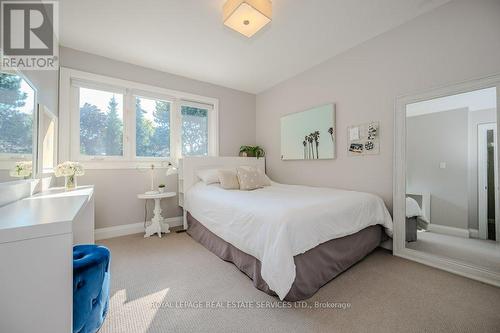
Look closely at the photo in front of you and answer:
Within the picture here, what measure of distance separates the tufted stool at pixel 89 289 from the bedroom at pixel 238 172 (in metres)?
0.01

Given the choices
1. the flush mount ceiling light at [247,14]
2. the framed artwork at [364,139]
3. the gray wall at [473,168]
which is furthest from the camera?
the framed artwork at [364,139]

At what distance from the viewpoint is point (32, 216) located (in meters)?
0.89

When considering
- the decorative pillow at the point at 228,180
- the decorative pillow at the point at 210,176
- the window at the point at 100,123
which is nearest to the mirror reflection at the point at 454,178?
the decorative pillow at the point at 228,180

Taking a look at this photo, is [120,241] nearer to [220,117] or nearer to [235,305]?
[235,305]

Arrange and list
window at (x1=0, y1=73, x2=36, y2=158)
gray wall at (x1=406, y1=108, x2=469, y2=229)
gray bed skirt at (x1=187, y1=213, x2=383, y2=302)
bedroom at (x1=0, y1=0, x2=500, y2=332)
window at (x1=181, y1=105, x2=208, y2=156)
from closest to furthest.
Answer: window at (x1=0, y1=73, x2=36, y2=158) < bedroom at (x1=0, y1=0, x2=500, y2=332) < gray bed skirt at (x1=187, y1=213, x2=383, y2=302) < gray wall at (x1=406, y1=108, x2=469, y2=229) < window at (x1=181, y1=105, x2=208, y2=156)

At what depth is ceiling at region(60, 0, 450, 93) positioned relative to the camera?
200 cm

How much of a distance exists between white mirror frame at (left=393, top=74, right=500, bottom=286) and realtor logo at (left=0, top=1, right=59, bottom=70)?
3.36 metres

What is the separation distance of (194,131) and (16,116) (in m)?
2.50

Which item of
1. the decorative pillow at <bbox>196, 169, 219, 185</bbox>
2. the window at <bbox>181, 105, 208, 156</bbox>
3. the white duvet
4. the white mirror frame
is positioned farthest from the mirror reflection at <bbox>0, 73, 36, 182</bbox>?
the white mirror frame

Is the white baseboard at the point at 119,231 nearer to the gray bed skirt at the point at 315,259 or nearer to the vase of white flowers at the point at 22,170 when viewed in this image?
the gray bed skirt at the point at 315,259

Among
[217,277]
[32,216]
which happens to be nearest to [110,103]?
[32,216]

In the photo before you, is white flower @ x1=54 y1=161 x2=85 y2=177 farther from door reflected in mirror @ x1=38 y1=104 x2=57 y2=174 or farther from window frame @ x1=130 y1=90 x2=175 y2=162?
window frame @ x1=130 y1=90 x2=175 y2=162

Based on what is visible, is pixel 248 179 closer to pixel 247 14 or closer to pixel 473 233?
pixel 247 14

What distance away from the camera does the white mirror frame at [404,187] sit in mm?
1864
